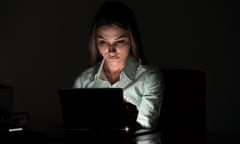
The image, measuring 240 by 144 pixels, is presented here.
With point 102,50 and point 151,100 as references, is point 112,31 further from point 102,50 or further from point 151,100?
point 151,100

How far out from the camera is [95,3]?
2.47 m

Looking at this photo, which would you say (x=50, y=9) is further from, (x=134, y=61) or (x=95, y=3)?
(x=134, y=61)

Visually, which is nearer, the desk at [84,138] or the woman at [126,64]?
the desk at [84,138]

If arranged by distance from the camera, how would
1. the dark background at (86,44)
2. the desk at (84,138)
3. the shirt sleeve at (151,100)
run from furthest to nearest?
the dark background at (86,44) < the shirt sleeve at (151,100) < the desk at (84,138)

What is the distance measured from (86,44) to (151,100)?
88 cm

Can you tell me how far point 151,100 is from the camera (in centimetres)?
173

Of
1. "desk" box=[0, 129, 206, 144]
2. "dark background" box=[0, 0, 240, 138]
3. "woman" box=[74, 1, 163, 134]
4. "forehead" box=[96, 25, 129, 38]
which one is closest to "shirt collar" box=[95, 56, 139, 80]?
"woman" box=[74, 1, 163, 134]

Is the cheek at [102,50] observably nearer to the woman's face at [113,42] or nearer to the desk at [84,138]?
the woman's face at [113,42]

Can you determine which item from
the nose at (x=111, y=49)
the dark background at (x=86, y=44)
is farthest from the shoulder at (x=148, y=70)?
the dark background at (x=86, y=44)

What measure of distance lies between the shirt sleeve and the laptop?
0.15 m

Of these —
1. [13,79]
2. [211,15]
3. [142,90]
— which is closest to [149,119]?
[142,90]

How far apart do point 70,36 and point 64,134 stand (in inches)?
39.4

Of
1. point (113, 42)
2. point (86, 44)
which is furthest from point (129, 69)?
point (86, 44)

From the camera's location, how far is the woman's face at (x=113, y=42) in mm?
1729
